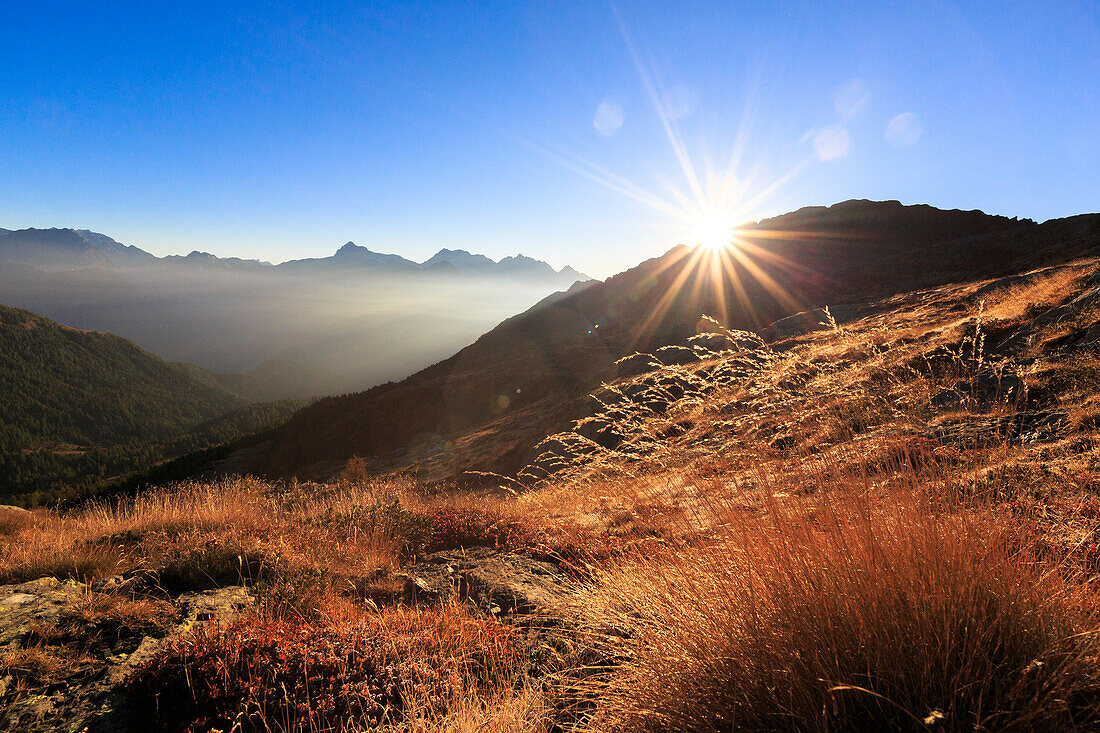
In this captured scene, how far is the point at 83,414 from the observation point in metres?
169

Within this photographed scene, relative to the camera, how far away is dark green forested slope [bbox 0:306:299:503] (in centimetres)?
11019

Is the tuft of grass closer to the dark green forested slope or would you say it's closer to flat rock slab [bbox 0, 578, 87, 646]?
flat rock slab [bbox 0, 578, 87, 646]

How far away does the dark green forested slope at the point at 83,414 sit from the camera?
11019 cm

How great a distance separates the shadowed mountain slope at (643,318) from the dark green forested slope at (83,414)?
8875 centimetres

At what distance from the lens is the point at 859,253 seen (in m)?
39.5

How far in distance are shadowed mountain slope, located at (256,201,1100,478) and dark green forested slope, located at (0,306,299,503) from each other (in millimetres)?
88749

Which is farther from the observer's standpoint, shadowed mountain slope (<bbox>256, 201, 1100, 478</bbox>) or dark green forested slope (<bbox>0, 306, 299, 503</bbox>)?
dark green forested slope (<bbox>0, 306, 299, 503</bbox>)

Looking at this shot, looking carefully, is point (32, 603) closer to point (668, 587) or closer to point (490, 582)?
point (490, 582)

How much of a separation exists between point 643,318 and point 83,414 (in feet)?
703

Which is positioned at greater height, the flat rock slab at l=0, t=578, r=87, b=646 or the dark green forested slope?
the flat rock slab at l=0, t=578, r=87, b=646

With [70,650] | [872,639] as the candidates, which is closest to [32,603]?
[70,650]

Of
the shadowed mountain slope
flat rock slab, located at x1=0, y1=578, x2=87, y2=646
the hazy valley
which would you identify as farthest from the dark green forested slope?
the hazy valley

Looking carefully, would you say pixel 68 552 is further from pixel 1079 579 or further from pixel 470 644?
pixel 1079 579

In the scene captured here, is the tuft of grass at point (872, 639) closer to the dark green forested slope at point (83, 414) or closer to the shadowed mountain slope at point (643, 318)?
A: the shadowed mountain slope at point (643, 318)
